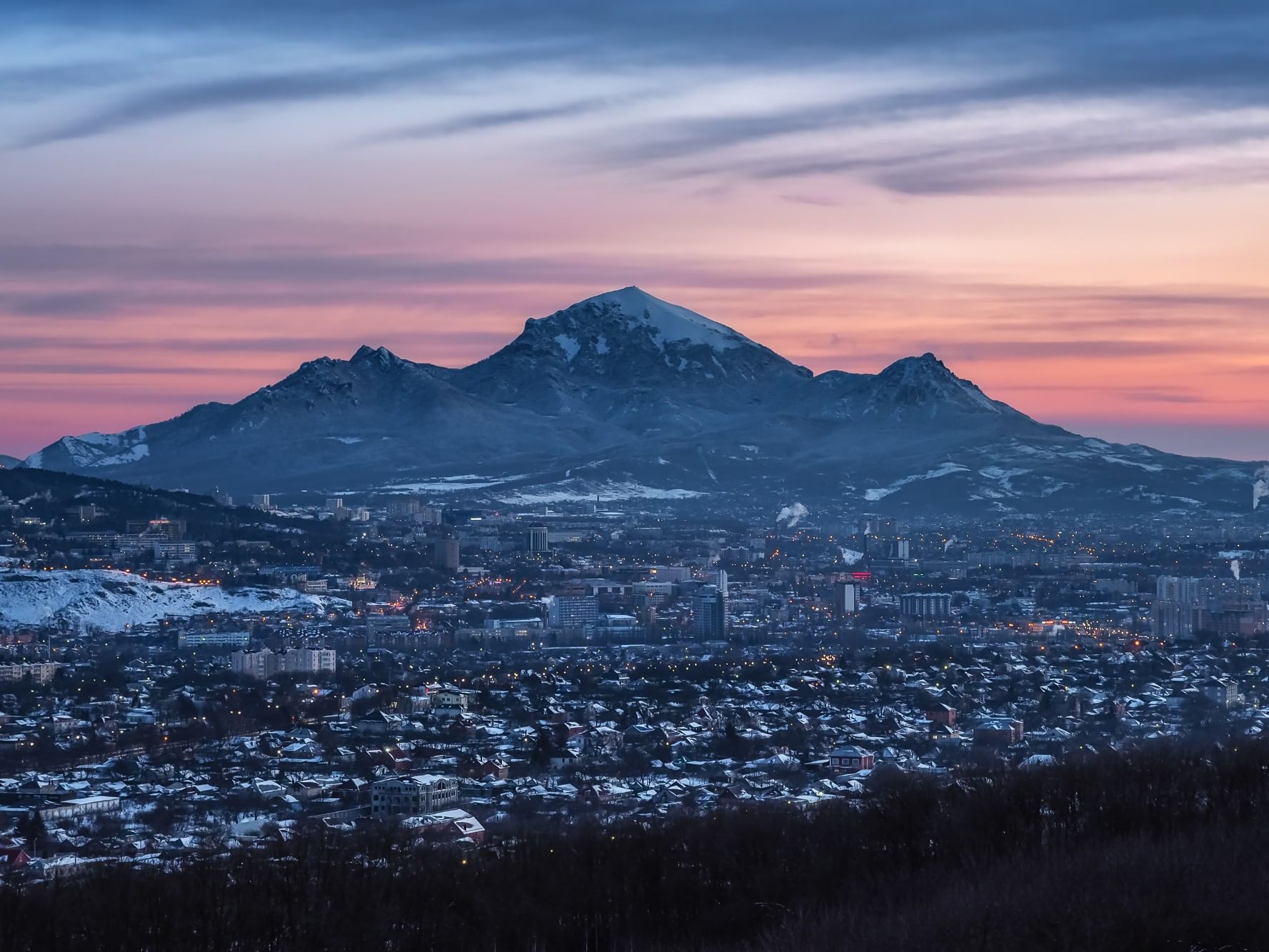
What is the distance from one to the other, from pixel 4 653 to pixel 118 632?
5709 millimetres

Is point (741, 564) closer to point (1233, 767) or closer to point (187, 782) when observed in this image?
point (187, 782)

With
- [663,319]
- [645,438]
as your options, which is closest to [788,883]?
[645,438]

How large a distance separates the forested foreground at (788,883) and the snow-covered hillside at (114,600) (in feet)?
87.3

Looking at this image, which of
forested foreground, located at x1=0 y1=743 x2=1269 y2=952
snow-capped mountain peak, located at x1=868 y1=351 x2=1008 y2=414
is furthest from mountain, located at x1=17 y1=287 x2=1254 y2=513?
forested foreground, located at x1=0 y1=743 x2=1269 y2=952

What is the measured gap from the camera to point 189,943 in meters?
12.6

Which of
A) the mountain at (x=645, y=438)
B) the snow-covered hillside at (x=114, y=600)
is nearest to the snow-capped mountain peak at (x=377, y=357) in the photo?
the mountain at (x=645, y=438)

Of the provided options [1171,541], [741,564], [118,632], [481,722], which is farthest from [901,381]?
[481,722]

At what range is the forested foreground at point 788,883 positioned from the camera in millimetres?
11617

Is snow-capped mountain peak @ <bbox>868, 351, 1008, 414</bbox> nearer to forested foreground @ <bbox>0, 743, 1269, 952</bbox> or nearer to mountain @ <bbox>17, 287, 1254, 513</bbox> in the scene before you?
mountain @ <bbox>17, 287, 1254, 513</bbox>

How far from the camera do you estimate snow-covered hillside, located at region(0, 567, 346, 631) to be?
4119 centimetres

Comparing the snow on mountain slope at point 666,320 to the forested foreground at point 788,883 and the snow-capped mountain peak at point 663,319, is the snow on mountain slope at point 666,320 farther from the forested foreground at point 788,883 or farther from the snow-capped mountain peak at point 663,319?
the forested foreground at point 788,883

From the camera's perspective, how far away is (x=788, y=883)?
47.5 ft

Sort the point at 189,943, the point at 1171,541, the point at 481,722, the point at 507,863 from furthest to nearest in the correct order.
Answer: the point at 1171,541
the point at 481,722
the point at 507,863
the point at 189,943

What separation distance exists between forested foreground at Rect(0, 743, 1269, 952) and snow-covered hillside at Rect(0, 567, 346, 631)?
2661 cm
